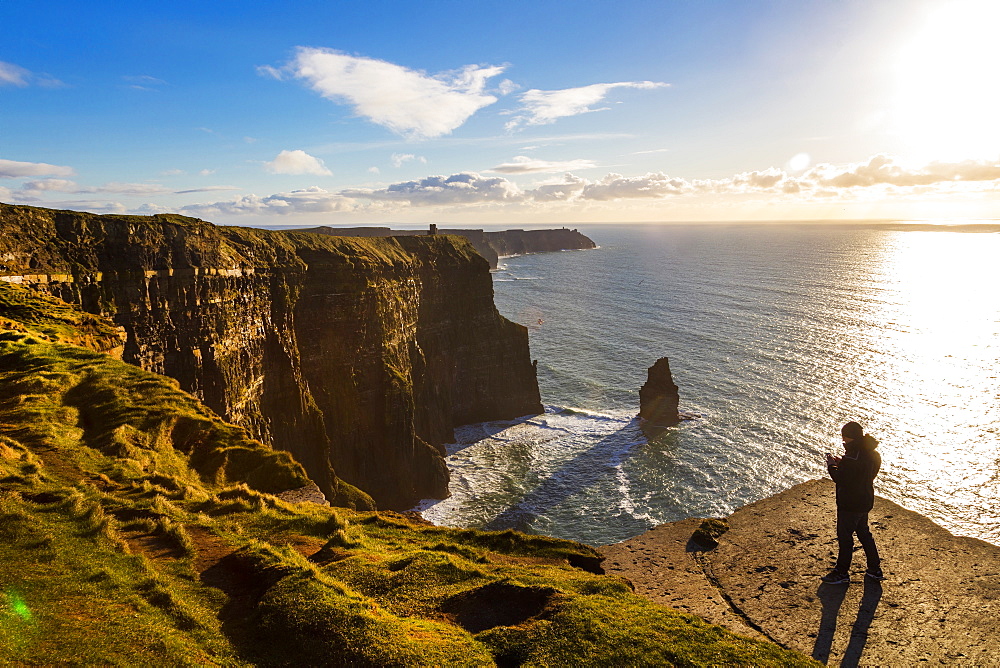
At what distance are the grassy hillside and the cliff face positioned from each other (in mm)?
8647

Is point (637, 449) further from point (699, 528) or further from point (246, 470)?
point (246, 470)

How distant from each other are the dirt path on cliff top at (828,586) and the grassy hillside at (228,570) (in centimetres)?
453

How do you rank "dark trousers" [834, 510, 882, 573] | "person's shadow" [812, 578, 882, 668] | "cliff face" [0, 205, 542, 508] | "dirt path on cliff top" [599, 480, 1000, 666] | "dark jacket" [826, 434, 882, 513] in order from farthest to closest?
"cliff face" [0, 205, 542, 508]
"dark trousers" [834, 510, 882, 573]
"dark jacket" [826, 434, 882, 513]
"dirt path on cliff top" [599, 480, 1000, 666]
"person's shadow" [812, 578, 882, 668]

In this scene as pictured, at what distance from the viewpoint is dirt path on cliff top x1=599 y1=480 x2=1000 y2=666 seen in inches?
584

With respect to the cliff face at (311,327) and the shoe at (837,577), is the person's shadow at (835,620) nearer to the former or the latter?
the shoe at (837,577)

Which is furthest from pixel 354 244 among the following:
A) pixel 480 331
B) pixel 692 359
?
pixel 692 359

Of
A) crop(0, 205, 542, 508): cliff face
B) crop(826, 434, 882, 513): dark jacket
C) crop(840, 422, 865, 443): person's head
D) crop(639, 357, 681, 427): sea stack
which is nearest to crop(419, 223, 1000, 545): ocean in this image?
crop(639, 357, 681, 427): sea stack

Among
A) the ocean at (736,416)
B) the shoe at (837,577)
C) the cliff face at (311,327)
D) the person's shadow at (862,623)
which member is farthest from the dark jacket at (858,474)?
the cliff face at (311,327)

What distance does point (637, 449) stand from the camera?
5359 centimetres

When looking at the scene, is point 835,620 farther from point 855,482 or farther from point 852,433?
point 852,433

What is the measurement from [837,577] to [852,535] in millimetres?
2122

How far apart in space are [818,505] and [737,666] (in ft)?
61.6

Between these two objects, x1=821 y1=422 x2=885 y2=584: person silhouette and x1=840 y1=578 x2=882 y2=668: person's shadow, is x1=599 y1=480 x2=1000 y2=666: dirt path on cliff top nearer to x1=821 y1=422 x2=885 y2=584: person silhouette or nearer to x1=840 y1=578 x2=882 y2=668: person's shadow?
x1=840 y1=578 x2=882 y2=668: person's shadow

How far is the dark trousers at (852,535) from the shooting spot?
51.8 ft
